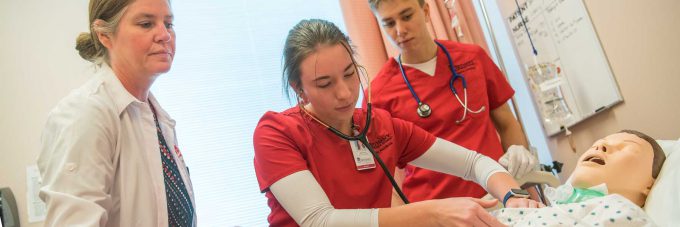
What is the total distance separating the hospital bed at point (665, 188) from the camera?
1.34m

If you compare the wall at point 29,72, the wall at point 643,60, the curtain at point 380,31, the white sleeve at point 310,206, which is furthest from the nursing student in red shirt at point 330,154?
the wall at point 29,72

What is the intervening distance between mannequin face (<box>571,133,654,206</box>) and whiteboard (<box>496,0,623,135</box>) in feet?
1.28

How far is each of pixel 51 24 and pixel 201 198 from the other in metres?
1.20

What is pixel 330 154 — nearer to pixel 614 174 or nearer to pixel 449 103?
pixel 449 103

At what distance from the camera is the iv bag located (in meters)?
2.16

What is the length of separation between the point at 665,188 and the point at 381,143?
79 cm

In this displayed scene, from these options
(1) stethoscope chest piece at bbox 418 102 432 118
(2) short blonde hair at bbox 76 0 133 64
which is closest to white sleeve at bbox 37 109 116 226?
(2) short blonde hair at bbox 76 0 133 64

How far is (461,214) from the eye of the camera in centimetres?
105

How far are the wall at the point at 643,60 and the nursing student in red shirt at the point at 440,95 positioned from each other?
0.38m

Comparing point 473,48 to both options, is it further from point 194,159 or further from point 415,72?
point 194,159

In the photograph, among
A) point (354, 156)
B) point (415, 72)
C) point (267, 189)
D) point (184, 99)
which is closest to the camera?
point (267, 189)

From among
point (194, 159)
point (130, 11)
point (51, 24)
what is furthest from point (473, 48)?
point (51, 24)

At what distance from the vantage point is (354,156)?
1394mm

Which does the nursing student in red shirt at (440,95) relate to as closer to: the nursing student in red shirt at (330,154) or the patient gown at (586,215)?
the nursing student in red shirt at (330,154)
